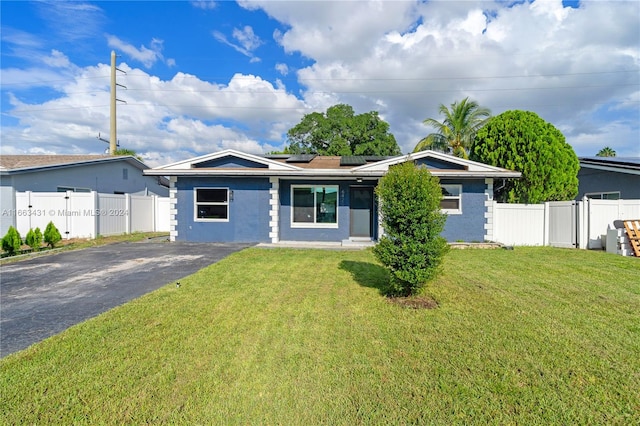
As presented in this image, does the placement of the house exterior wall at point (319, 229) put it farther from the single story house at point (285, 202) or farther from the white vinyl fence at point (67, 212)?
the white vinyl fence at point (67, 212)

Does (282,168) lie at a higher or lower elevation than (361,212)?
higher

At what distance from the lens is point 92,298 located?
5266mm

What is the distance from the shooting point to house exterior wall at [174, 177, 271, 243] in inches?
479

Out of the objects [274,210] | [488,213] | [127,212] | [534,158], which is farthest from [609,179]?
[127,212]

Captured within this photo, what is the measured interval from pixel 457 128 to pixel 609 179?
874cm

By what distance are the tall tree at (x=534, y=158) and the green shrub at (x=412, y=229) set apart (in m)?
10.1

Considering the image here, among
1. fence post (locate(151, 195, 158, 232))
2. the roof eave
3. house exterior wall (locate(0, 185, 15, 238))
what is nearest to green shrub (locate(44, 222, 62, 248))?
the roof eave

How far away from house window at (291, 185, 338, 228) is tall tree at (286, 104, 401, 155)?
23.2 m

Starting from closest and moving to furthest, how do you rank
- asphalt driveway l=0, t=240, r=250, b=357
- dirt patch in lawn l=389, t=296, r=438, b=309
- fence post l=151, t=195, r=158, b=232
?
asphalt driveway l=0, t=240, r=250, b=357
dirt patch in lawn l=389, t=296, r=438, b=309
fence post l=151, t=195, r=158, b=232

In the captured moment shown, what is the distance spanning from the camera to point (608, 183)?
1396 cm

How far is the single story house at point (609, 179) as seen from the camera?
41.7 ft

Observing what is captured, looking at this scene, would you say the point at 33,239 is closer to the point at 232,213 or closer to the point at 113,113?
the point at 232,213

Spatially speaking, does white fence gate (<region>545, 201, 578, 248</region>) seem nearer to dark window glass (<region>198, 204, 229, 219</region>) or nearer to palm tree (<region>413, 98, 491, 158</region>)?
palm tree (<region>413, 98, 491, 158</region>)

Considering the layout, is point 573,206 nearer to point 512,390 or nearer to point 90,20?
→ point 512,390
